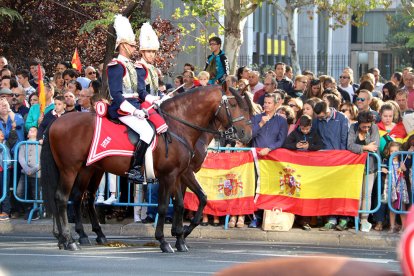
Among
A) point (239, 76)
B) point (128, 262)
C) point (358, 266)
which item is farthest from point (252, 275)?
point (239, 76)

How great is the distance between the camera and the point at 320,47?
2552 inches

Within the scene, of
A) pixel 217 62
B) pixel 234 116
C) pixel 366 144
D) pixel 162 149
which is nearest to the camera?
pixel 162 149

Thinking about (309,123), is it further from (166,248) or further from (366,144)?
(166,248)

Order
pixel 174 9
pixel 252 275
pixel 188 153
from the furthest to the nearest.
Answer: pixel 174 9, pixel 188 153, pixel 252 275

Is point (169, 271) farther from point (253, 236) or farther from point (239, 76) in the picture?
point (239, 76)

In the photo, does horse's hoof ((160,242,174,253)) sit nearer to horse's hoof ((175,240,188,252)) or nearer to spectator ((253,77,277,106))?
horse's hoof ((175,240,188,252))

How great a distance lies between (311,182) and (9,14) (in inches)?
520

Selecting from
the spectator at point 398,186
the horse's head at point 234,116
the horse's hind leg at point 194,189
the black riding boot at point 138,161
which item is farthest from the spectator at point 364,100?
the black riding boot at point 138,161

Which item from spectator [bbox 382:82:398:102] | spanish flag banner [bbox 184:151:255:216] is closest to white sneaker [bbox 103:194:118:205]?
spanish flag banner [bbox 184:151:255:216]

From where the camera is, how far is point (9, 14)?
25594mm

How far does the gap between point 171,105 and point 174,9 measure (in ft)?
60.7

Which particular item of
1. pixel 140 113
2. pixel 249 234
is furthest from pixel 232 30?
pixel 140 113

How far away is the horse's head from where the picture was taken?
13109 millimetres

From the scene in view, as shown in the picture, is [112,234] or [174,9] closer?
[112,234]
